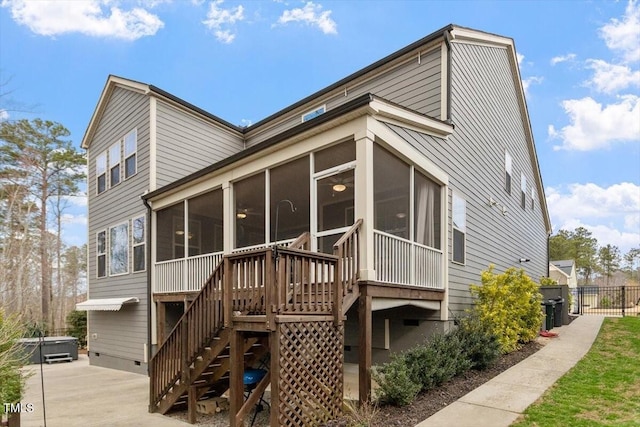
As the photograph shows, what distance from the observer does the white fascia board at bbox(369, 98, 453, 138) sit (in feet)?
20.9

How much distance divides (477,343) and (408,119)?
4089 mm

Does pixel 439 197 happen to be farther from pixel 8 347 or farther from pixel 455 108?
pixel 8 347

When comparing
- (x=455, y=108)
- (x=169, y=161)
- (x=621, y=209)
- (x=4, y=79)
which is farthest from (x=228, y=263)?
(x=621, y=209)

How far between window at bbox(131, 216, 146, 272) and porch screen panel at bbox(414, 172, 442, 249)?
7.79 metres

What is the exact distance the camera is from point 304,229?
30.8 feet

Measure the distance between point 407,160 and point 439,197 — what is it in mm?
1728

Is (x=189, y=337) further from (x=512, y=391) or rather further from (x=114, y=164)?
(x=114, y=164)

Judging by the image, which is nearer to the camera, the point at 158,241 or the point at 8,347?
the point at 8,347

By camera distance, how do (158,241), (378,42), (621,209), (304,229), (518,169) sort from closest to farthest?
(304,229), (158,241), (518,169), (378,42), (621,209)

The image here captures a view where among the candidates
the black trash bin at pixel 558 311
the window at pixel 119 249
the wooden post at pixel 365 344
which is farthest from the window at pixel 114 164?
the black trash bin at pixel 558 311

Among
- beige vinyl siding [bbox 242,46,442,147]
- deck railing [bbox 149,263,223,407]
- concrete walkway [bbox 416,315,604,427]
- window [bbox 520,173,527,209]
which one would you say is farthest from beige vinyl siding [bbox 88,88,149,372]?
window [bbox 520,173,527,209]

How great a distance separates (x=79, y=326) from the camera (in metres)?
19.0

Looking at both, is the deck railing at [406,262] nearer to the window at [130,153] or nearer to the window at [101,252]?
the window at [130,153]

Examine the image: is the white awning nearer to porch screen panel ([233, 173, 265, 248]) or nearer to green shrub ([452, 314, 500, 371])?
porch screen panel ([233, 173, 265, 248])
